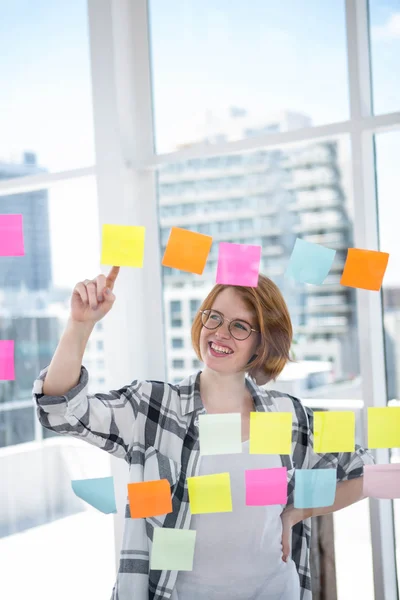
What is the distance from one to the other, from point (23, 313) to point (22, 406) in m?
0.33

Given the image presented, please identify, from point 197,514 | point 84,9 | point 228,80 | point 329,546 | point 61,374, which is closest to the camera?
point 61,374

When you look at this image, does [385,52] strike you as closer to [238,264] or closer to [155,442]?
[238,264]

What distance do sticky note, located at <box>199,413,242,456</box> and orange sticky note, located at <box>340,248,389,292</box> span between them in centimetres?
41

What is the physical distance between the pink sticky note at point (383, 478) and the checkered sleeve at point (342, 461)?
24mm

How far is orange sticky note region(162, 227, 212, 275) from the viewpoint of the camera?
1.50m

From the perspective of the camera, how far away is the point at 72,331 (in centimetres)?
137

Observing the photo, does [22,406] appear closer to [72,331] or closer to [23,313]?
[23,313]

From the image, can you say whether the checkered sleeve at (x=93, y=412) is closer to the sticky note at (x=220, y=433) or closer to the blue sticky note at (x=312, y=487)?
the sticky note at (x=220, y=433)

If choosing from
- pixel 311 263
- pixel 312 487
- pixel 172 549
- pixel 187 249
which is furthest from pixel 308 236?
pixel 172 549

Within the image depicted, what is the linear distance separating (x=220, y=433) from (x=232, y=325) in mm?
252

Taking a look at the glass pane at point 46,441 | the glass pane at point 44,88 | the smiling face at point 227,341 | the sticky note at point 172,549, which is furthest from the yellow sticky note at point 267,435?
the glass pane at point 44,88

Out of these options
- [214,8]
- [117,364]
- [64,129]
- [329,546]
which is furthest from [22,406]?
[214,8]

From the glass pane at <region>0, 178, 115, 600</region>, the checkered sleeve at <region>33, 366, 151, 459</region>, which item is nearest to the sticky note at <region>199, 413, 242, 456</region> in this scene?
the checkered sleeve at <region>33, 366, 151, 459</region>

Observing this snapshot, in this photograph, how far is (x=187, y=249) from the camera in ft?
4.96
